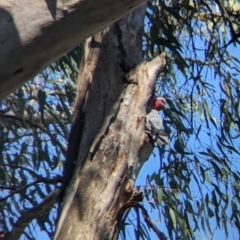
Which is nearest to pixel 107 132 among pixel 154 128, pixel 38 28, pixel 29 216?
pixel 154 128

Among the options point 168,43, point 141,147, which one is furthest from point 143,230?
point 141,147

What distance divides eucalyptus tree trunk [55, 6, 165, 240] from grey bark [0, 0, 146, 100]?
0.55 meters

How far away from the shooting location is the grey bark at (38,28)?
1271mm

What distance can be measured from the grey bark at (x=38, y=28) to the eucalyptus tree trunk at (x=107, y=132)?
0.55 metres

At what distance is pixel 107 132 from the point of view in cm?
189

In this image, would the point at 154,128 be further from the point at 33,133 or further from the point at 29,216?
the point at 33,133

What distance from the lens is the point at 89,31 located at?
1371 mm

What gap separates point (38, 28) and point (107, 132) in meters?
0.66

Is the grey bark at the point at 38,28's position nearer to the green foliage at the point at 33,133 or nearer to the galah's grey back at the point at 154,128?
the galah's grey back at the point at 154,128

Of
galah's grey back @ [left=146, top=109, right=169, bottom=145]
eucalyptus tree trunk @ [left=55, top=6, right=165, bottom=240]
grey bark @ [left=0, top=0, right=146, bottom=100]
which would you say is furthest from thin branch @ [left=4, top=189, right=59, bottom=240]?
grey bark @ [left=0, top=0, right=146, bottom=100]

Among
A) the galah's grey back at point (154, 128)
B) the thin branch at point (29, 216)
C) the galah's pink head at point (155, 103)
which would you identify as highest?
the galah's pink head at point (155, 103)

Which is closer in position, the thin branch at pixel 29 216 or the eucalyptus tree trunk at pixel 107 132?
the eucalyptus tree trunk at pixel 107 132

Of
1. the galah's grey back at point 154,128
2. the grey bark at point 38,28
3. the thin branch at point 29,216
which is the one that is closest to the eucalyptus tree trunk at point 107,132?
the galah's grey back at point 154,128

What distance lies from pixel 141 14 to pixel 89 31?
29.6 inches
